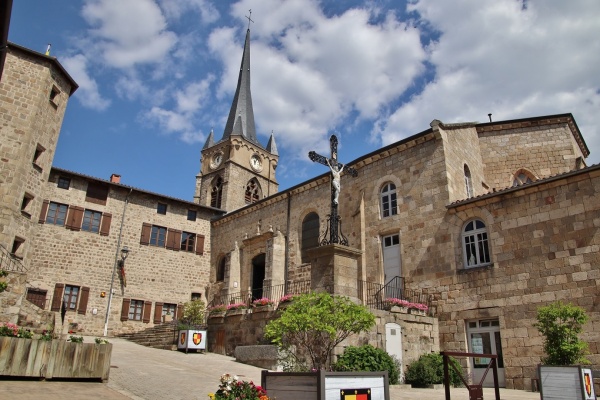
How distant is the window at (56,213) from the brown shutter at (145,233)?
403 cm

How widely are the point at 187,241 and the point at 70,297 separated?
23.3 feet

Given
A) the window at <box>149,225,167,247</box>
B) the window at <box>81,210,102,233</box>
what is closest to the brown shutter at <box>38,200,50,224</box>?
the window at <box>81,210,102,233</box>

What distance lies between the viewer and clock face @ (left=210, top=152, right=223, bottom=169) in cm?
4071

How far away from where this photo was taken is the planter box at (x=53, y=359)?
8773mm

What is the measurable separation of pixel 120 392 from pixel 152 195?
18.5 meters

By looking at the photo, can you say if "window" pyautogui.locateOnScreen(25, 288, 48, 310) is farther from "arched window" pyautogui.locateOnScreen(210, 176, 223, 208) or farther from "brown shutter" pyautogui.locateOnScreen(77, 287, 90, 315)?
"arched window" pyautogui.locateOnScreen(210, 176, 223, 208)

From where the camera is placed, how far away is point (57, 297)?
21.4m

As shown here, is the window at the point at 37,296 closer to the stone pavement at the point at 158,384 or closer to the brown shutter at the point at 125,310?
the brown shutter at the point at 125,310

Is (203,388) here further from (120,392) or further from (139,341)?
(139,341)

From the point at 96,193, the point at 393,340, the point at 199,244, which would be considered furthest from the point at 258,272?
the point at 393,340

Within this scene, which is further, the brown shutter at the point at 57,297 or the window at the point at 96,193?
the window at the point at 96,193

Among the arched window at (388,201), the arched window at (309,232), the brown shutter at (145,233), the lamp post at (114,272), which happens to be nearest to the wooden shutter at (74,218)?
the lamp post at (114,272)

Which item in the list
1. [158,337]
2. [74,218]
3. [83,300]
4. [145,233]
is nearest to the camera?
[158,337]

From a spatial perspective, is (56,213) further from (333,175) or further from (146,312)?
(333,175)
